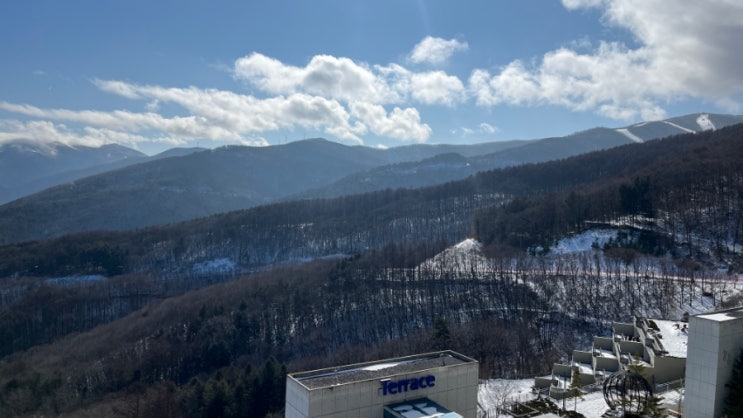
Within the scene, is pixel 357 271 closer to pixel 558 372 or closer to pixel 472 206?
pixel 558 372

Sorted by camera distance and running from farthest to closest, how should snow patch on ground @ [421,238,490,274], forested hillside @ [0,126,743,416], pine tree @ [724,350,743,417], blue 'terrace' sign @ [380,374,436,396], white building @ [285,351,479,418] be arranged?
snow patch on ground @ [421,238,490,274] → forested hillside @ [0,126,743,416] → pine tree @ [724,350,743,417] → blue 'terrace' sign @ [380,374,436,396] → white building @ [285,351,479,418]

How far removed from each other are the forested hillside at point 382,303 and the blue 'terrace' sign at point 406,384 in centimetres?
2433

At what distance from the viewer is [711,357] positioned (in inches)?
1176

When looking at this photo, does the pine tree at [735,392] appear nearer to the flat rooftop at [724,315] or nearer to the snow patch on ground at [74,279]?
the flat rooftop at [724,315]

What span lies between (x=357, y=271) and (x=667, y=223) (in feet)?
189

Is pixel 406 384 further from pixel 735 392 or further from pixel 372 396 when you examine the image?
pixel 735 392

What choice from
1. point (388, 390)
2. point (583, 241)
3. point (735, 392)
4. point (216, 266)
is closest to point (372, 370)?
point (388, 390)

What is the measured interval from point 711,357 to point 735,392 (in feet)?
7.66

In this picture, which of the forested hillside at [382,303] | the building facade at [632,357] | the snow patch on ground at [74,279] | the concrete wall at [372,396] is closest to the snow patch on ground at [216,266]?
the forested hillside at [382,303]

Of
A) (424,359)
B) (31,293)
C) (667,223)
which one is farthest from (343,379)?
(31,293)

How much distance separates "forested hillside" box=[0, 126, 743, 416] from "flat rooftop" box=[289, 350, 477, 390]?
21.6 metres

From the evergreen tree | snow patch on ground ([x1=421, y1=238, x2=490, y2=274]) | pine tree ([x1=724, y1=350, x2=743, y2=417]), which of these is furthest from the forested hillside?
pine tree ([x1=724, y1=350, x2=743, y2=417])

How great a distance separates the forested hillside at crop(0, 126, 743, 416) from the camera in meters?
59.2

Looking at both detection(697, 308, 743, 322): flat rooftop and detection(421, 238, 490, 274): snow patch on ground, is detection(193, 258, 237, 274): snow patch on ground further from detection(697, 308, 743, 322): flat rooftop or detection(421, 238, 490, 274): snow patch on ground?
detection(697, 308, 743, 322): flat rooftop
